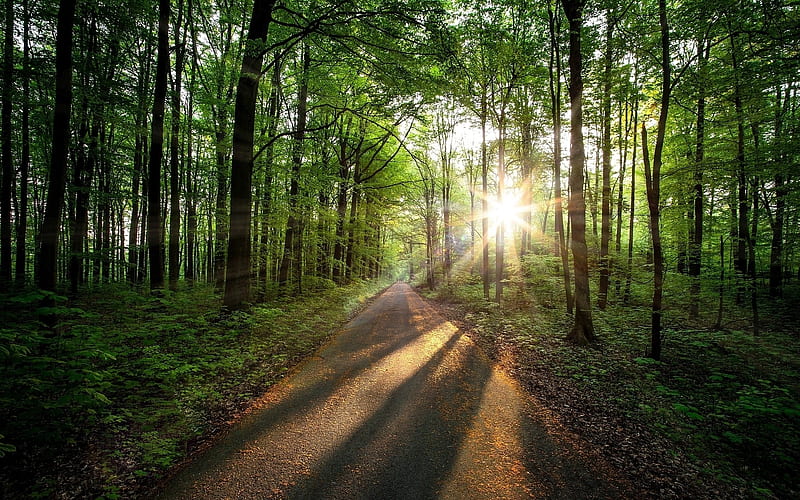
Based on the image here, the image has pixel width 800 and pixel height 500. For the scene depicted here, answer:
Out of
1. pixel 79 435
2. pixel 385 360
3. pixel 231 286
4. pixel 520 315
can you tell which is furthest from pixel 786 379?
pixel 231 286

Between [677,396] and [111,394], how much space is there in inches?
327

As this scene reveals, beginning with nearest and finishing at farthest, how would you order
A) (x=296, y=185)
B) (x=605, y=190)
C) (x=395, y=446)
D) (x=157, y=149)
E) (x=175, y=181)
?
(x=395, y=446)
(x=157, y=149)
(x=605, y=190)
(x=175, y=181)
(x=296, y=185)

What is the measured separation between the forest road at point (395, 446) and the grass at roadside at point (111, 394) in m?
0.43

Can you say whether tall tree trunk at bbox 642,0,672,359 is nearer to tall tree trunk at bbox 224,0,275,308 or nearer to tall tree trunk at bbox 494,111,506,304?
tall tree trunk at bbox 494,111,506,304

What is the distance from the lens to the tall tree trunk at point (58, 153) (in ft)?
17.0

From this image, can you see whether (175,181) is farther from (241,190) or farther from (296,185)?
(241,190)

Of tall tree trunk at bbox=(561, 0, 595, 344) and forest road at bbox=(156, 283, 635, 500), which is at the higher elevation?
tall tree trunk at bbox=(561, 0, 595, 344)

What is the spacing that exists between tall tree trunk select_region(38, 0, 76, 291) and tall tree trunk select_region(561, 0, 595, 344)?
10629 mm

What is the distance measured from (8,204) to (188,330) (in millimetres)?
9963

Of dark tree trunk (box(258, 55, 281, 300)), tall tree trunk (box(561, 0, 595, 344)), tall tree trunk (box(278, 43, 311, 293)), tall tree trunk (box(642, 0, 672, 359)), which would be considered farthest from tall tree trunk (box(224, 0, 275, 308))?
tall tree trunk (box(642, 0, 672, 359))

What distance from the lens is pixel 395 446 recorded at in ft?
11.4

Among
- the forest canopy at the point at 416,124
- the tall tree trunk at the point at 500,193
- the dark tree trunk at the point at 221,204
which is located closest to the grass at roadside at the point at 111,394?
the forest canopy at the point at 416,124

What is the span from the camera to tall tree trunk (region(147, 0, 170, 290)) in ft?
27.9

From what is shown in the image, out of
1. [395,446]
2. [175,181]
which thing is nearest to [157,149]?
[175,181]
